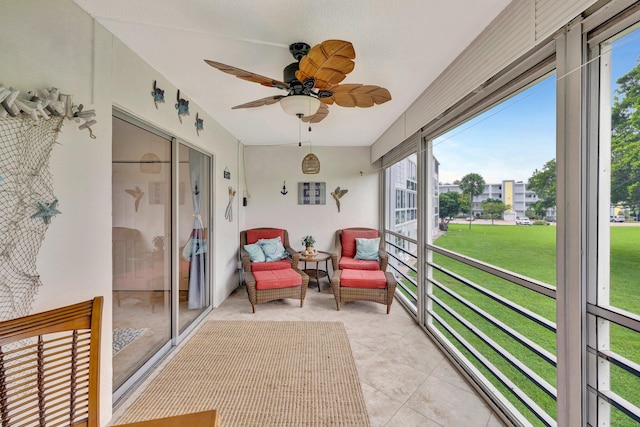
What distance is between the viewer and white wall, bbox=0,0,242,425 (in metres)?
1.21

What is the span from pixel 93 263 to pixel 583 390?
2596 mm

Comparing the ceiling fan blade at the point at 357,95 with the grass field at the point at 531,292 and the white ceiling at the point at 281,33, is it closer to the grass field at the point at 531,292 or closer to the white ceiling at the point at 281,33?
the white ceiling at the point at 281,33

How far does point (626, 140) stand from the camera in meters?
1.10

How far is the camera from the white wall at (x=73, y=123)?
1207mm

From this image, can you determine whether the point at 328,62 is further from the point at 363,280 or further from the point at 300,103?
the point at 363,280

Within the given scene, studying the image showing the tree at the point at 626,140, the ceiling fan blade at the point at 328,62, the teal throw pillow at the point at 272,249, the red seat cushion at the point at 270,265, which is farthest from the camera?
the teal throw pillow at the point at 272,249

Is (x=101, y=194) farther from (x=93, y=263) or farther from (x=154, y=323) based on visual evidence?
(x=154, y=323)

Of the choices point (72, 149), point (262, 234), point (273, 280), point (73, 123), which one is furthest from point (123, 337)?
point (262, 234)

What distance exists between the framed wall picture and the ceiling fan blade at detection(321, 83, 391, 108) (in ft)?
9.70

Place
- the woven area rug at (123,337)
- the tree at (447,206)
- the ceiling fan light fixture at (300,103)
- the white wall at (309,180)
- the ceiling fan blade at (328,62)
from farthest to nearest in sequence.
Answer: the white wall at (309,180) < the tree at (447,206) < the woven area rug at (123,337) < the ceiling fan light fixture at (300,103) < the ceiling fan blade at (328,62)

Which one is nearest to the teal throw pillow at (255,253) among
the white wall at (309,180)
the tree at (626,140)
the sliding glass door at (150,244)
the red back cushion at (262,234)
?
the red back cushion at (262,234)

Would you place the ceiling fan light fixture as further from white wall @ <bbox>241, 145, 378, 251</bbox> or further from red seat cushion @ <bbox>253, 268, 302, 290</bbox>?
white wall @ <bbox>241, 145, 378, 251</bbox>

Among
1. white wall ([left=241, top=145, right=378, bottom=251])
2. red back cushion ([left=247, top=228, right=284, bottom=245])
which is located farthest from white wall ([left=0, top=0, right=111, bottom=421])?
white wall ([left=241, top=145, right=378, bottom=251])

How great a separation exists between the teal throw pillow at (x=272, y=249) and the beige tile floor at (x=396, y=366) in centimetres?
70
